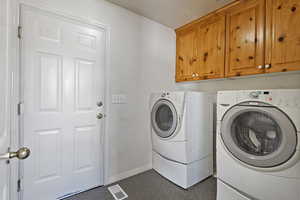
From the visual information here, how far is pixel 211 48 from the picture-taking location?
1982mm

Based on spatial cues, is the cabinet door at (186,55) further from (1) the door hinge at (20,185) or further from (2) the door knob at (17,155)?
(1) the door hinge at (20,185)

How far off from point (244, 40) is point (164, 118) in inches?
53.9

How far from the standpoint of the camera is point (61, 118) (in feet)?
4.83

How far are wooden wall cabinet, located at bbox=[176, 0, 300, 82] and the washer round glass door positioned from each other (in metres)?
0.75

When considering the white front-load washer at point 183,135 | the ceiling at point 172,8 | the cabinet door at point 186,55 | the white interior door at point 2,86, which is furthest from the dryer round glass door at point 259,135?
the white interior door at point 2,86

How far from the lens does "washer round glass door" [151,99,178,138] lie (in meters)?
1.71

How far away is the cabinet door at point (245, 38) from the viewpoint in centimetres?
153

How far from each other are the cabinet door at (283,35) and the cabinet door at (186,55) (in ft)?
3.07

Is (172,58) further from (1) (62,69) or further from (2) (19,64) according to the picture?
(2) (19,64)

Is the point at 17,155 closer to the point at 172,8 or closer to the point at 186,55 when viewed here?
the point at 172,8

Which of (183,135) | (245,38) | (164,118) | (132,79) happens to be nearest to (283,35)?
(245,38)

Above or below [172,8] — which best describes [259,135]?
below

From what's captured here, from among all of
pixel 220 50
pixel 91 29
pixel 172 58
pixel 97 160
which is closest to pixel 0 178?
pixel 97 160

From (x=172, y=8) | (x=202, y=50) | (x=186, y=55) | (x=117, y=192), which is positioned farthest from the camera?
(x=186, y=55)
